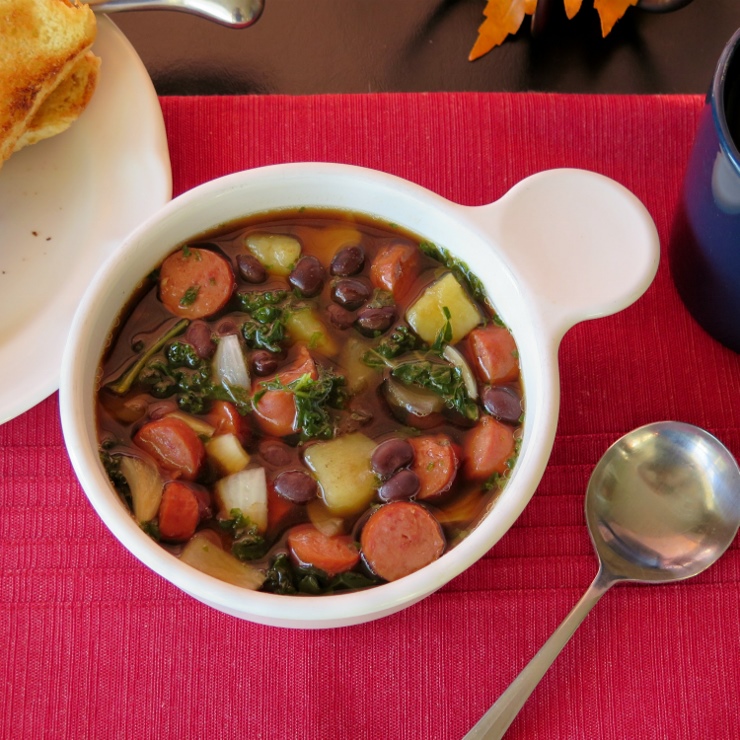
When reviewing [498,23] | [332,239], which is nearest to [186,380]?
[332,239]

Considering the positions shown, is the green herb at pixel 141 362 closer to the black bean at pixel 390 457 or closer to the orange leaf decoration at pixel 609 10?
the black bean at pixel 390 457

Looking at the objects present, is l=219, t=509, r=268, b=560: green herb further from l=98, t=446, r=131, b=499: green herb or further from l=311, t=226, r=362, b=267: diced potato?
l=311, t=226, r=362, b=267: diced potato

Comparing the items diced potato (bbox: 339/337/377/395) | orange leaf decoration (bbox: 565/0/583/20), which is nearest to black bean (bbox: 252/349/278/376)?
diced potato (bbox: 339/337/377/395)

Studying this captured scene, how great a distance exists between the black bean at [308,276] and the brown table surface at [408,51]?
685 millimetres

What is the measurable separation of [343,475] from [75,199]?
0.82 meters

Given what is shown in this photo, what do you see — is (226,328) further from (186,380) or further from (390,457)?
(390,457)

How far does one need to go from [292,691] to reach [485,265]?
749 millimetres

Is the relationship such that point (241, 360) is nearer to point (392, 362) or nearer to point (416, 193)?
point (392, 362)

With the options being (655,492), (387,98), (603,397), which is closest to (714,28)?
(387,98)

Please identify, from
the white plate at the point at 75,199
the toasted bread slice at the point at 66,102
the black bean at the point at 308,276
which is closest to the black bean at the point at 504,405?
the black bean at the point at 308,276

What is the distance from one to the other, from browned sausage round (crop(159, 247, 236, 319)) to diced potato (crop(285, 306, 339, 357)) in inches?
4.7

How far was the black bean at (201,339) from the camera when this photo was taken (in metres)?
1.36

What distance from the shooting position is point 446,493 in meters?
1.31

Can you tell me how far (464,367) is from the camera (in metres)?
1.37
